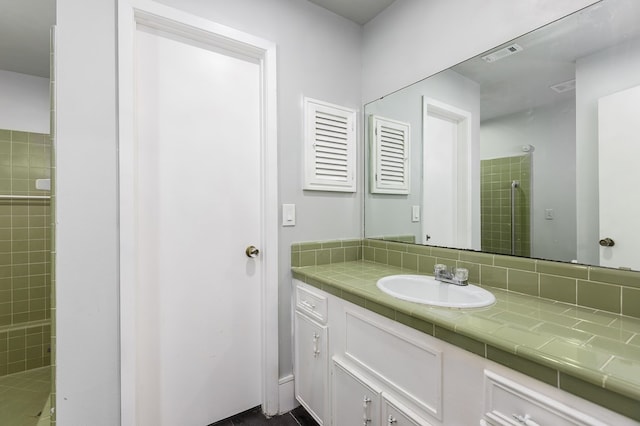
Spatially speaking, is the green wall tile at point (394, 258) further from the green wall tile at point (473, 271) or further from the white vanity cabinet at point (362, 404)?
the white vanity cabinet at point (362, 404)

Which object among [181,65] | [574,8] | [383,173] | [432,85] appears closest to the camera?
[574,8]

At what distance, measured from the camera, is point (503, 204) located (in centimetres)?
132

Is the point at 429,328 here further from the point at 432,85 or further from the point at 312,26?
the point at 312,26

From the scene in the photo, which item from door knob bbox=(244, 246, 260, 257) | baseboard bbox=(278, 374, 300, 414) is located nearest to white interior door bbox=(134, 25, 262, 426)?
door knob bbox=(244, 246, 260, 257)

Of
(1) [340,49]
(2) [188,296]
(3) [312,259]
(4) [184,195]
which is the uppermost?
(1) [340,49]

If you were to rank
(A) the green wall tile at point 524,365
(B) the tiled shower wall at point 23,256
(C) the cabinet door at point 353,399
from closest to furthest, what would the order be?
(A) the green wall tile at point 524,365, (C) the cabinet door at point 353,399, (B) the tiled shower wall at point 23,256

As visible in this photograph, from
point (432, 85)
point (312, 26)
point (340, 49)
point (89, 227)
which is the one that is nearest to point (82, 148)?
point (89, 227)

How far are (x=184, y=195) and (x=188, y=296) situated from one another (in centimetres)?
54

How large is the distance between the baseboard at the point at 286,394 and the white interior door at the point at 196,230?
14 centimetres

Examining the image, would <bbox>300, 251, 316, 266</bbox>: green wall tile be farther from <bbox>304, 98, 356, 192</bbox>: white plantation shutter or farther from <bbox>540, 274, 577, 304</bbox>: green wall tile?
<bbox>540, 274, 577, 304</bbox>: green wall tile

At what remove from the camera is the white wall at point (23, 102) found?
2309 mm

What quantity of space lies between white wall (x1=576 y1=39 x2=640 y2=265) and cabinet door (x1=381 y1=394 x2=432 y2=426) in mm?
848

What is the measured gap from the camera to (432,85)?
157cm

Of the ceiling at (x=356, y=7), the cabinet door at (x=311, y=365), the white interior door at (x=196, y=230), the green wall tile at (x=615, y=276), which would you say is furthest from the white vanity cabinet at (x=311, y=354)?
the ceiling at (x=356, y=7)
